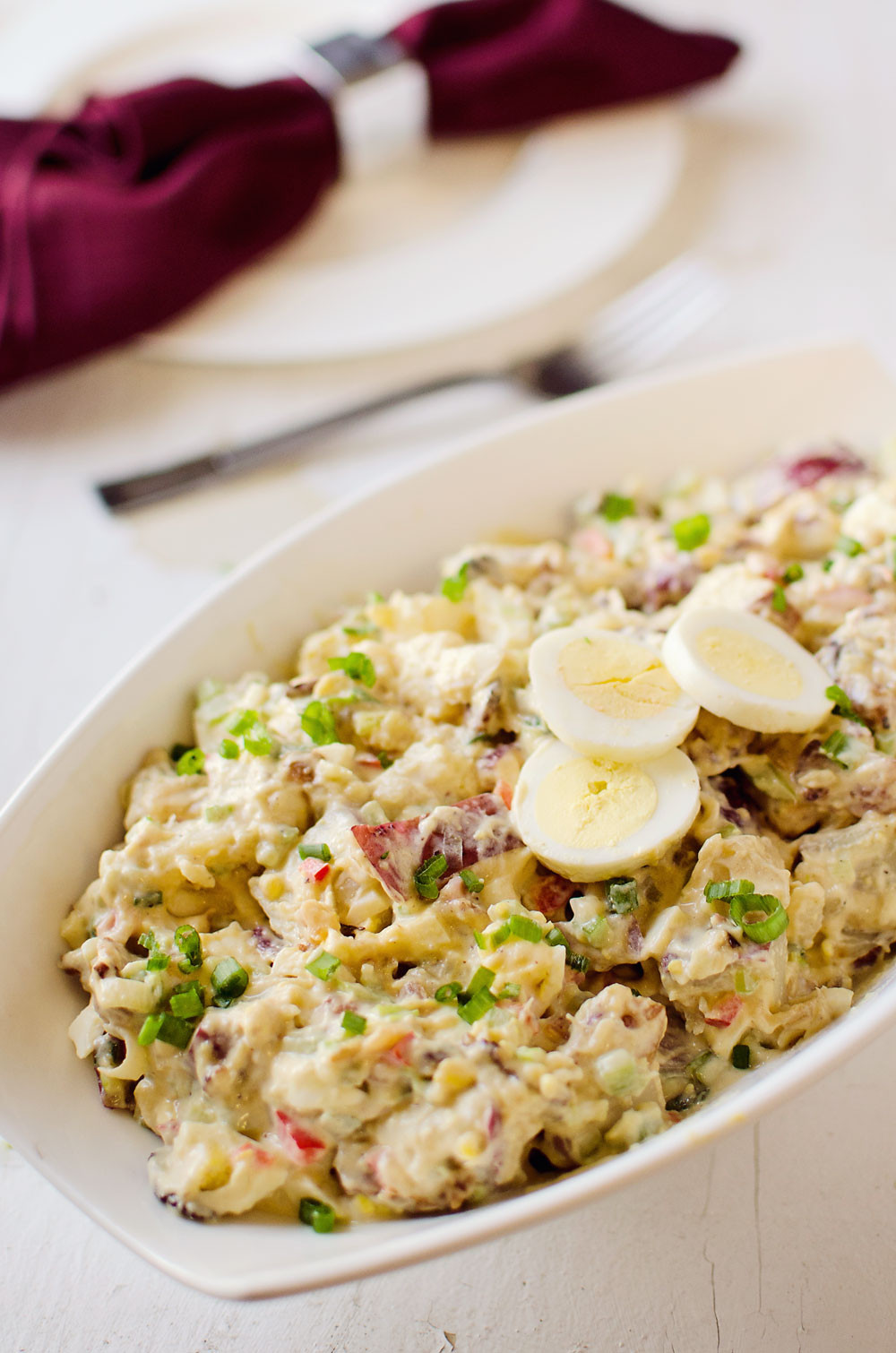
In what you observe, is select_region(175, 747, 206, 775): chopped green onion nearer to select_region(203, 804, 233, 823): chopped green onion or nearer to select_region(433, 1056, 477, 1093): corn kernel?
select_region(203, 804, 233, 823): chopped green onion

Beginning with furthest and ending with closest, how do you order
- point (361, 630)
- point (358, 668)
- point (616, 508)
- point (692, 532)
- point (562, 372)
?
point (562, 372)
point (616, 508)
point (692, 532)
point (361, 630)
point (358, 668)

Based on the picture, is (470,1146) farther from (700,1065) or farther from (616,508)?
(616,508)

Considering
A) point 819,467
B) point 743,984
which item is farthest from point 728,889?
point 819,467

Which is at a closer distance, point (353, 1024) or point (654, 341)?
point (353, 1024)

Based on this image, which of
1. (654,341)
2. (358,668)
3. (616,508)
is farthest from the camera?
(654,341)

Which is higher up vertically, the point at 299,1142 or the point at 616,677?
the point at 616,677

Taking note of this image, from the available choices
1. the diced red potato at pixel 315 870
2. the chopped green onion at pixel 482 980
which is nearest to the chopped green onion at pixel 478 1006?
the chopped green onion at pixel 482 980

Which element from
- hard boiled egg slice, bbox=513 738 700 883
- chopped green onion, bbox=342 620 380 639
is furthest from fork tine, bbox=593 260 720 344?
hard boiled egg slice, bbox=513 738 700 883
